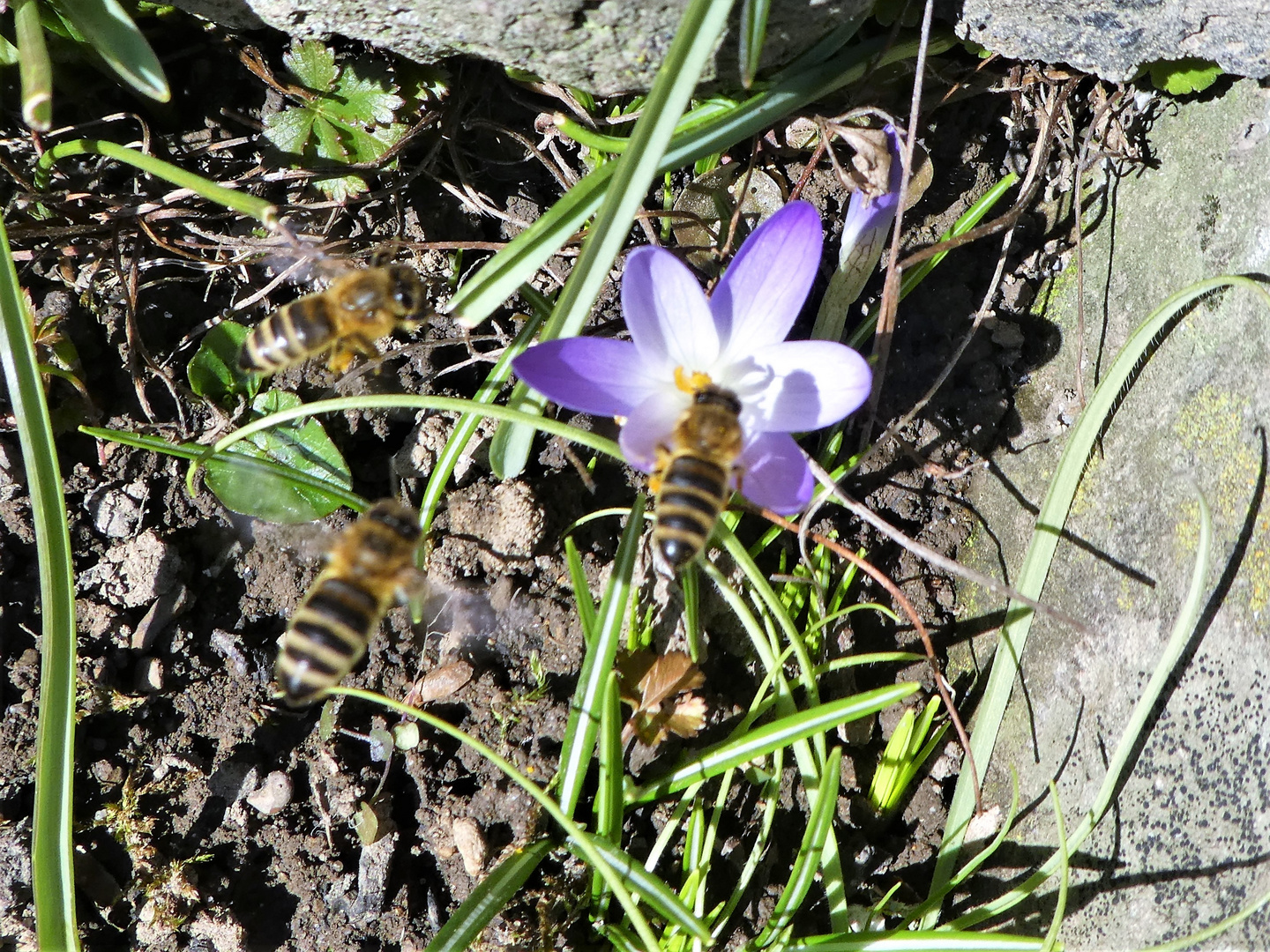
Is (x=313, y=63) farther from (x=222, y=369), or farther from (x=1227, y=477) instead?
(x=1227, y=477)

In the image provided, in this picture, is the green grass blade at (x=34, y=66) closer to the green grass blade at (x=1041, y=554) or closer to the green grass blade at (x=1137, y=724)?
the green grass blade at (x=1041, y=554)

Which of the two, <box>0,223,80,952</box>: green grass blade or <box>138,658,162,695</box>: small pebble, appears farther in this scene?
<box>138,658,162,695</box>: small pebble

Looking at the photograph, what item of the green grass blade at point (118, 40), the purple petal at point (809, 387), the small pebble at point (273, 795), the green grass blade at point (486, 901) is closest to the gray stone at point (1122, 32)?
the purple petal at point (809, 387)

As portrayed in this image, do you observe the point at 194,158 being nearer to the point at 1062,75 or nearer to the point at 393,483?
the point at 393,483

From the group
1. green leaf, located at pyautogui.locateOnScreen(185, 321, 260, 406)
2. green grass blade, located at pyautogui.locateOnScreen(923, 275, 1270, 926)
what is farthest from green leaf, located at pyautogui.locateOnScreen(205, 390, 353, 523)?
green grass blade, located at pyautogui.locateOnScreen(923, 275, 1270, 926)

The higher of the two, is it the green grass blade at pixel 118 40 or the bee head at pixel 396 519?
the green grass blade at pixel 118 40

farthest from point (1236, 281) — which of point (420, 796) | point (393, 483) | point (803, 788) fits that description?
point (420, 796)

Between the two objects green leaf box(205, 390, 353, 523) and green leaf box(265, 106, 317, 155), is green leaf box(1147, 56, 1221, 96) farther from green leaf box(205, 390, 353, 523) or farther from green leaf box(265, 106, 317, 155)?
green leaf box(205, 390, 353, 523)

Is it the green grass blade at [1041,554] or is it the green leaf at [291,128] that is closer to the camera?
the green grass blade at [1041,554]
